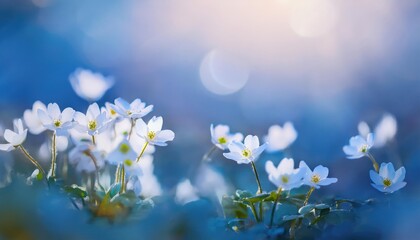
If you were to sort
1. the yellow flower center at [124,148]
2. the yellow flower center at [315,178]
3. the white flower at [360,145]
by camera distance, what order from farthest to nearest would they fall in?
the white flower at [360,145], the yellow flower center at [315,178], the yellow flower center at [124,148]

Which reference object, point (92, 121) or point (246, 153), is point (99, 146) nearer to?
point (92, 121)

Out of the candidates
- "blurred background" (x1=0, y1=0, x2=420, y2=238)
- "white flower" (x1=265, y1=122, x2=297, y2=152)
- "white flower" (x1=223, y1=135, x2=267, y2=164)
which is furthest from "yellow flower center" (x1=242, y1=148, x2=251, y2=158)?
"blurred background" (x1=0, y1=0, x2=420, y2=238)

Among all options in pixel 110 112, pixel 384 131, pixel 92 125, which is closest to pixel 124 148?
pixel 92 125

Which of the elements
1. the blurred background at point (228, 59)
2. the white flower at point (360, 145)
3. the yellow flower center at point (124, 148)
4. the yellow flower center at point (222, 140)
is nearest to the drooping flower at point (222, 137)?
the yellow flower center at point (222, 140)

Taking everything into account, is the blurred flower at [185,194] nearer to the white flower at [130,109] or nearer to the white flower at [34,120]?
the white flower at [130,109]

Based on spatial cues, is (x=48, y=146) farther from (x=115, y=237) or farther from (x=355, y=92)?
(x=355, y=92)

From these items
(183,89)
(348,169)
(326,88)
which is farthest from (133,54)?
(348,169)

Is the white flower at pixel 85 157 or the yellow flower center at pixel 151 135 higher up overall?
the yellow flower center at pixel 151 135
